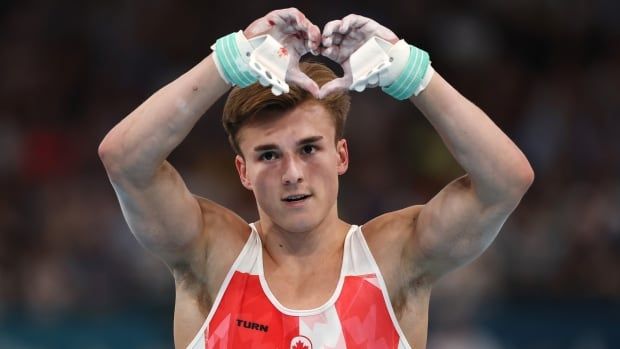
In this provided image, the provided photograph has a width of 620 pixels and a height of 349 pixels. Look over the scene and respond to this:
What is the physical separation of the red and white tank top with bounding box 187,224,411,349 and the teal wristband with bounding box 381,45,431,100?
27.7 inches

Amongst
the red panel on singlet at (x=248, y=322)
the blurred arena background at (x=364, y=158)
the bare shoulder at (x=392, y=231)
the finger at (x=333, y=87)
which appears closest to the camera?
the finger at (x=333, y=87)

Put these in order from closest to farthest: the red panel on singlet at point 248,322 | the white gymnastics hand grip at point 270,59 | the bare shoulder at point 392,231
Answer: the white gymnastics hand grip at point 270,59, the red panel on singlet at point 248,322, the bare shoulder at point 392,231

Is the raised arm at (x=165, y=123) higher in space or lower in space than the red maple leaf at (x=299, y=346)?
higher

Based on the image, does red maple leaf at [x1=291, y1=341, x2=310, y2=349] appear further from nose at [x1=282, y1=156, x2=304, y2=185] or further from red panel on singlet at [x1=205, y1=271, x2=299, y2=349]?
nose at [x1=282, y1=156, x2=304, y2=185]

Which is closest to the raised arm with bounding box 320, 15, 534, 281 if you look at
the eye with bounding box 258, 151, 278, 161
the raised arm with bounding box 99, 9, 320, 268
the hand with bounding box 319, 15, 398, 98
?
the hand with bounding box 319, 15, 398, 98

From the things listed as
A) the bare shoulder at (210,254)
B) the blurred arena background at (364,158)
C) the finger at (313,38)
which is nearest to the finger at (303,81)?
the finger at (313,38)

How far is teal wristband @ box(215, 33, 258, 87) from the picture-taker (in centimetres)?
362

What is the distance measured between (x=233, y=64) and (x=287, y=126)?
1.18 feet

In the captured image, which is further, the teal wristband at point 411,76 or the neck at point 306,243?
the neck at point 306,243

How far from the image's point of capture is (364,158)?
9.95 meters

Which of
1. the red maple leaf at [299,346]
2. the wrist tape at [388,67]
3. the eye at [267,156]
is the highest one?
the wrist tape at [388,67]

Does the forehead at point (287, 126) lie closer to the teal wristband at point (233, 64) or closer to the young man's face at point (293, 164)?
the young man's face at point (293, 164)

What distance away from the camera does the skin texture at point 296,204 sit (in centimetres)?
367

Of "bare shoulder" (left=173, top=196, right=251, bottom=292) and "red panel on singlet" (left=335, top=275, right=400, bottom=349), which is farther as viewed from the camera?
"bare shoulder" (left=173, top=196, right=251, bottom=292)
